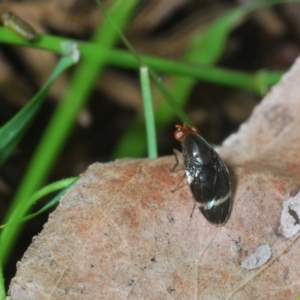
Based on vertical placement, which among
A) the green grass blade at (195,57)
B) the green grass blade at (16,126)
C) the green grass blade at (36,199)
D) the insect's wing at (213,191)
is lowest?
the green grass blade at (195,57)

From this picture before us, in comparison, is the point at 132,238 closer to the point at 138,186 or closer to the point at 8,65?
the point at 138,186

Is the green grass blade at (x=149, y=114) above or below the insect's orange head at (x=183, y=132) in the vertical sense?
above

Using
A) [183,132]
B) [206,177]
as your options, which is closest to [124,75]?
[183,132]

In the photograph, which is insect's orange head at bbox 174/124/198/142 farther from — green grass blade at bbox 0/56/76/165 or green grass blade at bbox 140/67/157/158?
green grass blade at bbox 0/56/76/165

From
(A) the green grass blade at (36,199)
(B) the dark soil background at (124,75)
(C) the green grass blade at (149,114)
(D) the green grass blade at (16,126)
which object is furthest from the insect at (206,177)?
(B) the dark soil background at (124,75)

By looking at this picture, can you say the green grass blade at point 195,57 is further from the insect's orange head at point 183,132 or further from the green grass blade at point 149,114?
the green grass blade at point 149,114

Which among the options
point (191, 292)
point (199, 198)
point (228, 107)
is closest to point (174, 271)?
point (191, 292)
